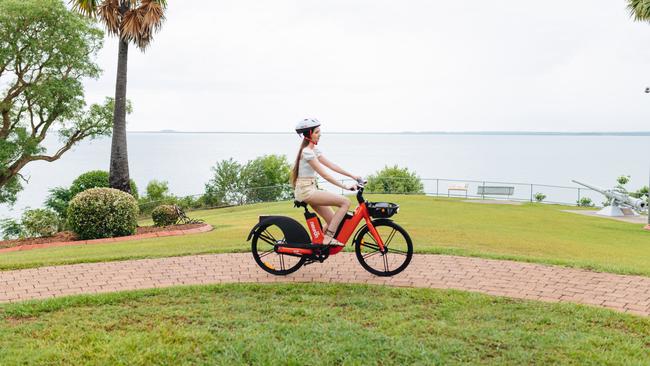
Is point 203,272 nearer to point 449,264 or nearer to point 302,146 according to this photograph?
point 302,146

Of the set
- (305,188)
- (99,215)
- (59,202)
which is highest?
(305,188)

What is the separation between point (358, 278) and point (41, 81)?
913 inches

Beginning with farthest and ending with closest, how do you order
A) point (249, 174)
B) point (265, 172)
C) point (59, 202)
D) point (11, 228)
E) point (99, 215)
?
point (265, 172) → point (249, 174) → point (59, 202) → point (11, 228) → point (99, 215)

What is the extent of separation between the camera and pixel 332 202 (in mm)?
6898

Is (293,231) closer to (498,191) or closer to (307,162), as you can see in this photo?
(307,162)

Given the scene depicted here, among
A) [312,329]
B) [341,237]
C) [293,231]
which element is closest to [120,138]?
[293,231]

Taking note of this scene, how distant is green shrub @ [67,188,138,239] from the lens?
14.4m

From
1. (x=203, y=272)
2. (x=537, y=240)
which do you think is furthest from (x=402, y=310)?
(x=537, y=240)

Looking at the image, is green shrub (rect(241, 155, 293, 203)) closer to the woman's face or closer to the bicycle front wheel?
the bicycle front wheel

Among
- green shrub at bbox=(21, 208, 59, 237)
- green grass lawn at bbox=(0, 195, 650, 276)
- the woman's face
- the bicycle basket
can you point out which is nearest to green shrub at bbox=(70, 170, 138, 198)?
green shrub at bbox=(21, 208, 59, 237)

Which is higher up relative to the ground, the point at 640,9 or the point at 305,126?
the point at 640,9

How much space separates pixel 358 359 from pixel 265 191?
28.2 metres

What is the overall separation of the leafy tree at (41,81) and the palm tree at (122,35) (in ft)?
18.3

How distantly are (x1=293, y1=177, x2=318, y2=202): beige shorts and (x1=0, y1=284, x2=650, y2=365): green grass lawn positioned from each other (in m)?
1.15
